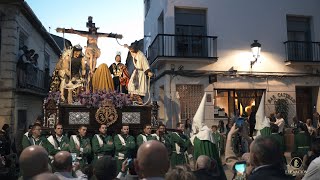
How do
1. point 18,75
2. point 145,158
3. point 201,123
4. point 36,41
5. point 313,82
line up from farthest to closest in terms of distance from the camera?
point 36,41 < point 313,82 < point 18,75 < point 201,123 < point 145,158

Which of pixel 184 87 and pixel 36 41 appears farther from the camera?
pixel 36 41

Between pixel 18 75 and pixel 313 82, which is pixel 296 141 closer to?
pixel 313 82

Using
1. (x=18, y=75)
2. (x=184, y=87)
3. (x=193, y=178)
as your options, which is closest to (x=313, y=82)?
(x=184, y=87)

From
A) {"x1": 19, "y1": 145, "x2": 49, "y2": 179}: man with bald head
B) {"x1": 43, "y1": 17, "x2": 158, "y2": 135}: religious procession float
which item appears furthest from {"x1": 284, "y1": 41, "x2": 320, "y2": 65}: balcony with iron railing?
{"x1": 19, "y1": 145, "x2": 49, "y2": 179}: man with bald head

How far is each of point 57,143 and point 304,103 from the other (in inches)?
481

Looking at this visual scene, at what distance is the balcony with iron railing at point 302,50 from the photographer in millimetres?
15961

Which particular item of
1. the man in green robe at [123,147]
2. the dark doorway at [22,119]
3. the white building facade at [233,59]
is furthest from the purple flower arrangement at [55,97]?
the white building facade at [233,59]

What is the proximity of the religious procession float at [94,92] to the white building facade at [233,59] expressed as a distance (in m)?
3.54

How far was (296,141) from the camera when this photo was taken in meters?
10.3

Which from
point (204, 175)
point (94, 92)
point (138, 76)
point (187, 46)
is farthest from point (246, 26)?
point (204, 175)

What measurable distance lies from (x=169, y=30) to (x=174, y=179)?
12880mm

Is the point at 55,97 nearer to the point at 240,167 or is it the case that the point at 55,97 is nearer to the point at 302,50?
the point at 240,167

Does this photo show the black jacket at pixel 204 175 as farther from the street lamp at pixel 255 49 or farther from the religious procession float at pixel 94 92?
the street lamp at pixel 255 49

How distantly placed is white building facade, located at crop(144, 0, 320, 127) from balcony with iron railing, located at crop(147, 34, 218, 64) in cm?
4
